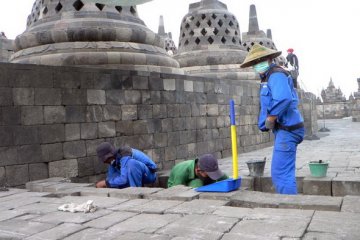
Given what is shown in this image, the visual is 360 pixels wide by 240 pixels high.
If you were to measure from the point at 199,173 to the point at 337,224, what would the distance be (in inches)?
91.3

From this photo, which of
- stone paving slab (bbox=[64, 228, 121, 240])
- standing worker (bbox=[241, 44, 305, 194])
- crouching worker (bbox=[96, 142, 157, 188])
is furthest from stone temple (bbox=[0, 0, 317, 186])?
standing worker (bbox=[241, 44, 305, 194])

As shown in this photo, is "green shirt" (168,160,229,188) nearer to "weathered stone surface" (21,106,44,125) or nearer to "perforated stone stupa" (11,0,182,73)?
"weathered stone surface" (21,106,44,125)

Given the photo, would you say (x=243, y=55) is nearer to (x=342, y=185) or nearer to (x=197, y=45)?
(x=197, y=45)

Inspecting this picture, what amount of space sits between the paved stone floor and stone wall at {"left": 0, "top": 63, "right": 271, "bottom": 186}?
38.6 inches

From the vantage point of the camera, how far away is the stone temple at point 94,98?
5312 mm

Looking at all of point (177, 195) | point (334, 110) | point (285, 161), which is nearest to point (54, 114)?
point (177, 195)

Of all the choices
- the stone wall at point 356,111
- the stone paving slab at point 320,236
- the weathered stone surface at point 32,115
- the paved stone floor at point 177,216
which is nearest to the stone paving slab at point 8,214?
the paved stone floor at point 177,216

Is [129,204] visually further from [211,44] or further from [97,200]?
[211,44]

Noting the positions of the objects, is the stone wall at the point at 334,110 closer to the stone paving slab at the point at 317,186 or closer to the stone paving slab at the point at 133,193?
the stone paving slab at the point at 317,186

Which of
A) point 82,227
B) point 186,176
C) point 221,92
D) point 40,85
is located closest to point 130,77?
point 40,85

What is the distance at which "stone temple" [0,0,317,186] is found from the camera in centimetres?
531

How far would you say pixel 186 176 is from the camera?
16.9 ft

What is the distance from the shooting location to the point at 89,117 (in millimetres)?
6211

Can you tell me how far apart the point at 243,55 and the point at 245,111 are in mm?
2428
